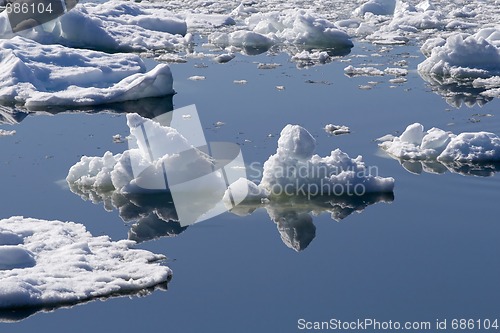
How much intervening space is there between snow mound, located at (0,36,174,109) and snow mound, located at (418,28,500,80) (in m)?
4.07

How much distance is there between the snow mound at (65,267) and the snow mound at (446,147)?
145 inches

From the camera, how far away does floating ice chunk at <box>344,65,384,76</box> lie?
14711 millimetres

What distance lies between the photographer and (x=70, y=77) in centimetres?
1360

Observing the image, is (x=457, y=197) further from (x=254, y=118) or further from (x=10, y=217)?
(x=10, y=217)

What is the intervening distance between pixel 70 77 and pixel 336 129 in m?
4.13

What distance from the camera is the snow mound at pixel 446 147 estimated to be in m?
10.4

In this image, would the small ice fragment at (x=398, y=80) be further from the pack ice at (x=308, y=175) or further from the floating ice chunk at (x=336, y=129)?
the pack ice at (x=308, y=175)

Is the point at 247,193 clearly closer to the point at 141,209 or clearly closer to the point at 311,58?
the point at 141,209

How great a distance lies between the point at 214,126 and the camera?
11.9m

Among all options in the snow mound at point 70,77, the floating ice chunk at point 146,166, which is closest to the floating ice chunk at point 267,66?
the snow mound at point 70,77

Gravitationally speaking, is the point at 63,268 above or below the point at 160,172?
above

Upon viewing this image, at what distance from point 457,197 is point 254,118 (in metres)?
3.47

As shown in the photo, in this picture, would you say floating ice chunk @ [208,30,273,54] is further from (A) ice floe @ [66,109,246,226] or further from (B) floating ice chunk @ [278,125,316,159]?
(B) floating ice chunk @ [278,125,316,159]

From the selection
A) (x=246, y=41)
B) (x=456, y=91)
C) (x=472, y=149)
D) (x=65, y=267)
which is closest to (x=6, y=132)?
(x=65, y=267)
